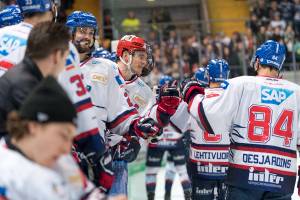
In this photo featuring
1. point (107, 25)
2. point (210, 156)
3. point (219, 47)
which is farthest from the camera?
point (219, 47)

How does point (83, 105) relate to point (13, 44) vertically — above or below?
below

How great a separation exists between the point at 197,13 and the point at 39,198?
13772mm

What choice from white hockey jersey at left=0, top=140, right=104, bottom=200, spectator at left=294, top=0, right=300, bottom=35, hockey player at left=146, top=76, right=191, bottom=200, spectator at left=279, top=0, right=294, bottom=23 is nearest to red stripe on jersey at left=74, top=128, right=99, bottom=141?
white hockey jersey at left=0, top=140, right=104, bottom=200

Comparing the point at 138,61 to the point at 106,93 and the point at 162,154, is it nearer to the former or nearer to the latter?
the point at 106,93

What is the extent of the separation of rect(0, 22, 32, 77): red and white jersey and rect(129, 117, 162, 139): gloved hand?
96 cm

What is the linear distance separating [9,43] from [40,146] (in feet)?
4.83

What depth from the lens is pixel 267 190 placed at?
4363mm

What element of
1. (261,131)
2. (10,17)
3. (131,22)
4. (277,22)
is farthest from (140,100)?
(277,22)

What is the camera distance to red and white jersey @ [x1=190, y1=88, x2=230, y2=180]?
581 cm

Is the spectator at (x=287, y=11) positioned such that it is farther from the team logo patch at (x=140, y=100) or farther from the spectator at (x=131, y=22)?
the team logo patch at (x=140, y=100)

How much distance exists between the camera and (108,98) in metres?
4.11

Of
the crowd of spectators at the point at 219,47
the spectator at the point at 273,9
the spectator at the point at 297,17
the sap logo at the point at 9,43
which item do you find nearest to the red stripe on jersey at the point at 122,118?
the sap logo at the point at 9,43

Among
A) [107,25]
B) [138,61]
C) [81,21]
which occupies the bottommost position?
[107,25]

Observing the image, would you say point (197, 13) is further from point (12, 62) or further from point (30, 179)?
point (30, 179)
